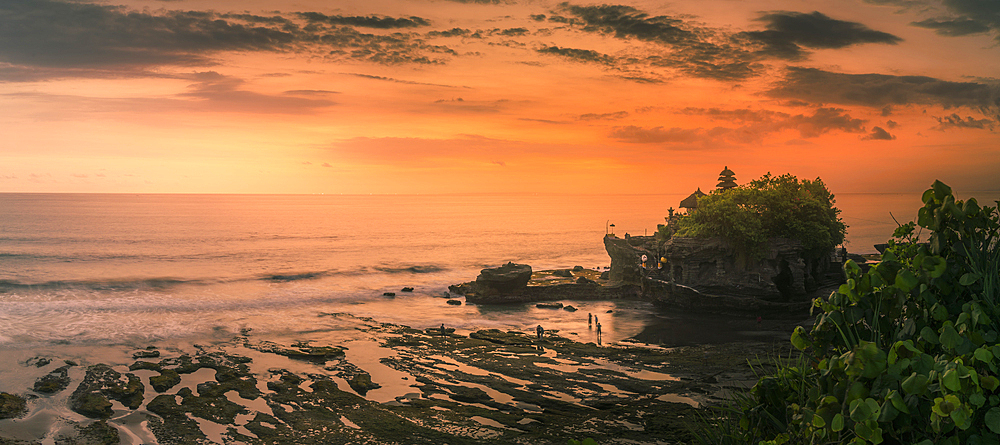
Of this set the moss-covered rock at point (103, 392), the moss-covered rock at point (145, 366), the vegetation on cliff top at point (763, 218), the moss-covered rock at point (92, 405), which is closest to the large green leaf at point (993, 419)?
the moss-covered rock at point (92, 405)

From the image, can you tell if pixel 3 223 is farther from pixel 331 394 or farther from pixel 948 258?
pixel 948 258

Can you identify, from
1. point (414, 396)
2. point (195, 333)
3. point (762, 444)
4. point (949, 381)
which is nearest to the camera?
point (949, 381)

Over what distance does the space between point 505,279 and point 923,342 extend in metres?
59.1

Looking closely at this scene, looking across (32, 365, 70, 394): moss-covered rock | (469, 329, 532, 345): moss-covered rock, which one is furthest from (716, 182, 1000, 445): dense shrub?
(32, 365, 70, 394): moss-covered rock

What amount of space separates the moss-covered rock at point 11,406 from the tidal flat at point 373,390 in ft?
1.27

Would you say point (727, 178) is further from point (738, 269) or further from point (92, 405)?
point (92, 405)

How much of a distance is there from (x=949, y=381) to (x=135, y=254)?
117508 millimetres

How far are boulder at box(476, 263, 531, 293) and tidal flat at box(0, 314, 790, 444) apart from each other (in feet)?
63.4

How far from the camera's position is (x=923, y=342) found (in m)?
4.87

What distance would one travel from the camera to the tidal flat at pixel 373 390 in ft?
79.8

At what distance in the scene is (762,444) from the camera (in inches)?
242

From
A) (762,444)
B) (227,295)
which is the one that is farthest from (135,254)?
(762,444)

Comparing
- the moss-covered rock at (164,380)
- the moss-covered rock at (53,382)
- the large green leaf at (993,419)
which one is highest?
the large green leaf at (993,419)

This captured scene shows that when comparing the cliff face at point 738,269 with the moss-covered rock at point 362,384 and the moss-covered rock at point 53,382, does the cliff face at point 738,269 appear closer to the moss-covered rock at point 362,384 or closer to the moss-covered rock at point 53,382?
the moss-covered rock at point 362,384
